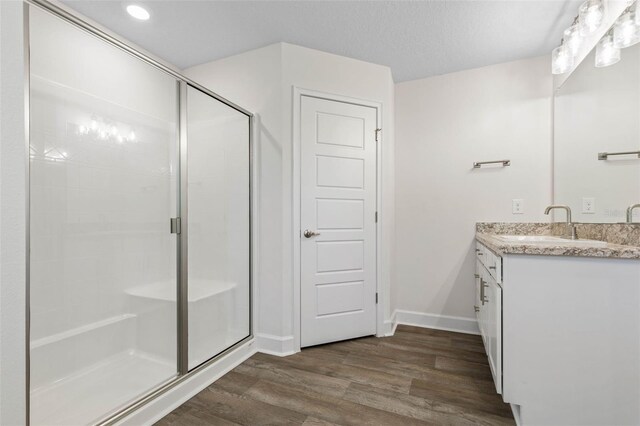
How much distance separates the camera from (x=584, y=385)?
1345 mm

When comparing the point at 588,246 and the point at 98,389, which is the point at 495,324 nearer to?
the point at 588,246

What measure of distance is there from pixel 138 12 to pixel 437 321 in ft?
11.7

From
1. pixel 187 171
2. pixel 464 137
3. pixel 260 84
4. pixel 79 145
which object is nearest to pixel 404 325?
pixel 464 137

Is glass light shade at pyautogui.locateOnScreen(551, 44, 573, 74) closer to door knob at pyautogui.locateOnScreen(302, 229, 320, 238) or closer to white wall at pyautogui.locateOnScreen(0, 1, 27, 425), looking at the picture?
door knob at pyautogui.locateOnScreen(302, 229, 320, 238)

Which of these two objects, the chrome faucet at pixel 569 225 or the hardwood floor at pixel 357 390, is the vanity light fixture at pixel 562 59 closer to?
the chrome faucet at pixel 569 225

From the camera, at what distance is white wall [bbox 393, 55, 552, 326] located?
2.57 m

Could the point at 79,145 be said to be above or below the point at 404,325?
above

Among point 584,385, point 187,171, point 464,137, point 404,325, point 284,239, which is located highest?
point 464,137

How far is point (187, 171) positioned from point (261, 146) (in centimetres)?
73

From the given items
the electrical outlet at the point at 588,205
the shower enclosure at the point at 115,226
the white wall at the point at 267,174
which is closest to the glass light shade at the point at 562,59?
the electrical outlet at the point at 588,205

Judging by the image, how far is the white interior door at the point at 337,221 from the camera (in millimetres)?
2434

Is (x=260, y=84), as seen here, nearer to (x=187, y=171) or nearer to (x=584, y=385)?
(x=187, y=171)

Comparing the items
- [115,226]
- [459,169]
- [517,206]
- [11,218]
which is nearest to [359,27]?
[459,169]

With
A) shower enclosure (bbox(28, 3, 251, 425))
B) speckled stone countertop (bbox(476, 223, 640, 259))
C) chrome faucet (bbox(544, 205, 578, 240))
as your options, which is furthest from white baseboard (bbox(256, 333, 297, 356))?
chrome faucet (bbox(544, 205, 578, 240))
